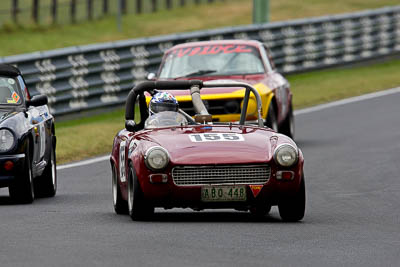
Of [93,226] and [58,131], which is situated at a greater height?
[93,226]

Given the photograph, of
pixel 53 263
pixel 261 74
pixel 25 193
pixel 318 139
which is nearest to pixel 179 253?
pixel 53 263

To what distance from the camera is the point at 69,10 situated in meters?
57.1

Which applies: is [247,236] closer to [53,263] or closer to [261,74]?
[53,263]

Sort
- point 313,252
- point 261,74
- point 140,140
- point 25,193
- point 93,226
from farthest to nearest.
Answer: point 261,74
point 25,193
point 140,140
point 93,226
point 313,252

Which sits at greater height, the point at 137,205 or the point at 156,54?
the point at 137,205

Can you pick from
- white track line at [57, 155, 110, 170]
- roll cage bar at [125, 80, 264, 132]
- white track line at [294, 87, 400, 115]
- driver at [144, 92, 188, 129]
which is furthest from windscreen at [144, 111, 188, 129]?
white track line at [294, 87, 400, 115]

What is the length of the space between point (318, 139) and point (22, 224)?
972 cm

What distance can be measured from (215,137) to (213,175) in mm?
505

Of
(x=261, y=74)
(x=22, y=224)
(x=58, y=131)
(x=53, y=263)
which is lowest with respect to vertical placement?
(x=58, y=131)

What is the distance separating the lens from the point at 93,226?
10.0m

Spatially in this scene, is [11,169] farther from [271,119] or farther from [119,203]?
[271,119]

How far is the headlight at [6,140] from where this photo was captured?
40.2ft

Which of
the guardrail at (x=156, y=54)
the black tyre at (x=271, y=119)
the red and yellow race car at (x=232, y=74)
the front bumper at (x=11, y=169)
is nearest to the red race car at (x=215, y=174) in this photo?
the front bumper at (x=11, y=169)

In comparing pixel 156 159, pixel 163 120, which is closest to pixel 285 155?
pixel 156 159
